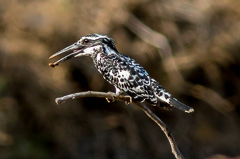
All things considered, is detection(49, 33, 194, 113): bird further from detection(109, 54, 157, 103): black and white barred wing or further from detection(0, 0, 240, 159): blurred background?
detection(0, 0, 240, 159): blurred background

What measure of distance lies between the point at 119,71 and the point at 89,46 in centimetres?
23

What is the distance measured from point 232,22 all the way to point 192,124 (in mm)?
1269

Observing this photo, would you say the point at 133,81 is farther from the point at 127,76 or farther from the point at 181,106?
the point at 181,106

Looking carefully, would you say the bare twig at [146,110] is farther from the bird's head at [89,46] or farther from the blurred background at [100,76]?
the blurred background at [100,76]

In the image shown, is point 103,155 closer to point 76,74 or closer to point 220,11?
point 76,74

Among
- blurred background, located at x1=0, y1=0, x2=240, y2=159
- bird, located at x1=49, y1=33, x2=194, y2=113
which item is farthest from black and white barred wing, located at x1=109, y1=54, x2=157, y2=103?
blurred background, located at x1=0, y1=0, x2=240, y2=159

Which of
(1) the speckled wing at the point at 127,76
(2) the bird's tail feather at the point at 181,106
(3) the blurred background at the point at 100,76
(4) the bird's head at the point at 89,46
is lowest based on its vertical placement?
(3) the blurred background at the point at 100,76

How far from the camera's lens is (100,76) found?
6.66 metres

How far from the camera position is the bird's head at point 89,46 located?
3.46 metres

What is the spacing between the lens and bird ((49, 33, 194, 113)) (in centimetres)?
341

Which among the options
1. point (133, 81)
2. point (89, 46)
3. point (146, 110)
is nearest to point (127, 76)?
point (133, 81)

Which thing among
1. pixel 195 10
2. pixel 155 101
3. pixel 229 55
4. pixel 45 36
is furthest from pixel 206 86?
pixel 155 101

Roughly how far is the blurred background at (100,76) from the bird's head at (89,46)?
2905 mm

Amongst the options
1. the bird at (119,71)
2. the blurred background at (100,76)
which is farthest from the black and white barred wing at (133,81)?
the blurred background at (100,76)
